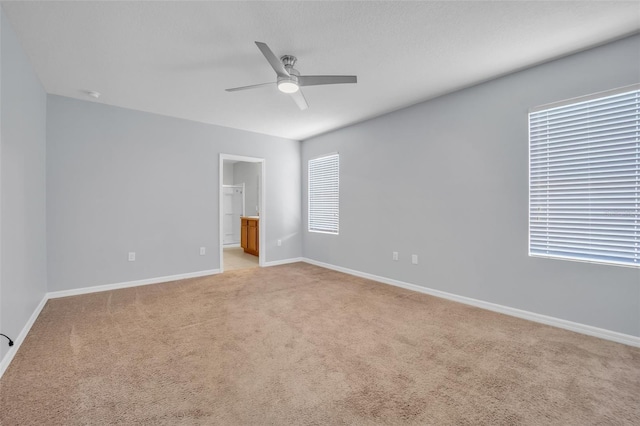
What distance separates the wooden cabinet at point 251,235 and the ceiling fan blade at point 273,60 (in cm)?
424

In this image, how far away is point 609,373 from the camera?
1.93 m

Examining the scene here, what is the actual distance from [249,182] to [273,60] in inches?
260

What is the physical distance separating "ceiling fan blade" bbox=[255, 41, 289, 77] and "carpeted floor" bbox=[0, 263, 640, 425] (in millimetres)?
2316

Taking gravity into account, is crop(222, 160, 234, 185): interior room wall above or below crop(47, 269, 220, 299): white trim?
above

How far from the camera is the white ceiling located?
2.02 m

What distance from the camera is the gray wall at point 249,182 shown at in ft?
27.2

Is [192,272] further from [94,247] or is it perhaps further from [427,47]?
[427,47]

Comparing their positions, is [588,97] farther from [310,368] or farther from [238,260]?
[238,260]

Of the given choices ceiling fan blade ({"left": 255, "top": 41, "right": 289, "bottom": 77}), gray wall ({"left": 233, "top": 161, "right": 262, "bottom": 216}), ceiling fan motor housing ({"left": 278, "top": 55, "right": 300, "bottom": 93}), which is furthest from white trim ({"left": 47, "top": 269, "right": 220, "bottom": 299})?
gray wall ({"left": 233, "top": 161, "right": 262, "bottom": 216})

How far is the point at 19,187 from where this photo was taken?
2.43 m

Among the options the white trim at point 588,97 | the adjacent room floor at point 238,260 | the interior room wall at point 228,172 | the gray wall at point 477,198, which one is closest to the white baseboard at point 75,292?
the adjacent room floor at point 238,260

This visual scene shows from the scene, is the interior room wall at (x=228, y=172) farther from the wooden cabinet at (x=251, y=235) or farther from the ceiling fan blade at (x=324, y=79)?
the ceiling fan blade at (x=324, y=79)

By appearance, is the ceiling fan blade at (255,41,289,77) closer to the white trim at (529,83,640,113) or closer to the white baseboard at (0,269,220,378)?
the white trim at (529,83,640,113)

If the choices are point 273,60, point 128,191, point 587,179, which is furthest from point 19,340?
point 587,179
